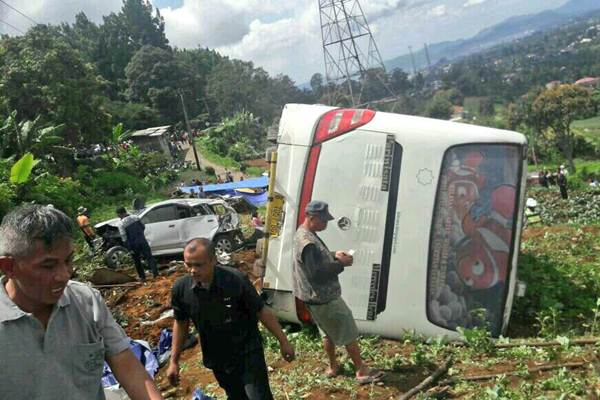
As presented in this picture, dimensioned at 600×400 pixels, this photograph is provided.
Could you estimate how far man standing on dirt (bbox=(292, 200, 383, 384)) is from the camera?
4461 millimetres

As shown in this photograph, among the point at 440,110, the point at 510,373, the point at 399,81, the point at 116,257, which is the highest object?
the point at 399,81

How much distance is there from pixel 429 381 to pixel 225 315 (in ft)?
6.46

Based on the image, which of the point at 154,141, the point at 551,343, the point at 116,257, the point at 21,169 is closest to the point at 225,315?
the point at 551,343

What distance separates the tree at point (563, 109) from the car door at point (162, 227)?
3993 cm

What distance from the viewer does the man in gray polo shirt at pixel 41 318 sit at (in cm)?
186

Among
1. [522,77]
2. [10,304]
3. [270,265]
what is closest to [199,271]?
[10,304]

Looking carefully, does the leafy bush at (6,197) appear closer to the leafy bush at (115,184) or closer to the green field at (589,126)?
the leafy bush at (115,184)

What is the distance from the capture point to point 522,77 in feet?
408

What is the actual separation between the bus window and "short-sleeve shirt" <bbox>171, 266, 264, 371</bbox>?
256cm

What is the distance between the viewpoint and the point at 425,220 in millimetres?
5582

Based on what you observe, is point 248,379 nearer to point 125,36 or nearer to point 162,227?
point 162,227

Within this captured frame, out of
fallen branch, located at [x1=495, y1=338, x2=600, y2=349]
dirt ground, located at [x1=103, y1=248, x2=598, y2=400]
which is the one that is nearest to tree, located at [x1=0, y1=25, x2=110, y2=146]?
dirt ground, located at [x1=103, y1=248, x2=598, y2=400]

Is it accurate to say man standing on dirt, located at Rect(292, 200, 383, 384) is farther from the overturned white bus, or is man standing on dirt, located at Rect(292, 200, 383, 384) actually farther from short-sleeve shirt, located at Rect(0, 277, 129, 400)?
short-sleeve shirt, located at Rect(0, 277, 129, 400)

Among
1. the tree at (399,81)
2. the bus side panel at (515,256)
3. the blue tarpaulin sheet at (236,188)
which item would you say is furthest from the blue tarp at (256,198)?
the tree at (399,81)
